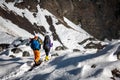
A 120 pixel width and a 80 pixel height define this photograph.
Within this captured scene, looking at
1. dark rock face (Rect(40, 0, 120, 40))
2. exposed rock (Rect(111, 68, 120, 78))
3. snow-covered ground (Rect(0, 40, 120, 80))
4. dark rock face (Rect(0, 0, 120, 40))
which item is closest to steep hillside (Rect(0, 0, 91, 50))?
dark rock face (Rect(0, 0, 120, 40))

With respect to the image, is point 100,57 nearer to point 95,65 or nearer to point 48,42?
point 95,65

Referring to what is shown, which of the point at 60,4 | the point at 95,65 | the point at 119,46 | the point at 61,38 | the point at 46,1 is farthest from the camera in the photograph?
the point at 60,4

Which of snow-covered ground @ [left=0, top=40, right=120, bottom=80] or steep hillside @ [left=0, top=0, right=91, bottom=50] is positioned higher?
steep hillside @ [left=0, top=0, right=91, bottom=50]

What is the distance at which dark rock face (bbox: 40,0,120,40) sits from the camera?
10914 centimetres

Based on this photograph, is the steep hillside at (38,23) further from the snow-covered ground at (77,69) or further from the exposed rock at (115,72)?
the exposed rock at (115,72)

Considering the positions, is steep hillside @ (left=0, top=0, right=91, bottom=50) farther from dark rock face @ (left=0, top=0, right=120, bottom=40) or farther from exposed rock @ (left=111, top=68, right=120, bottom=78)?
exposed rock @ (left=111, top=68, right=120, bottom=78)

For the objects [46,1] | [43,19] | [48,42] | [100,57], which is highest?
[46,1]

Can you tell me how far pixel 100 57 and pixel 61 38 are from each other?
6692 cm

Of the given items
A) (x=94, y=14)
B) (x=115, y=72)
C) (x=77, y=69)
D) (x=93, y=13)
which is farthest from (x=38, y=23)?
(x=115, y=72)

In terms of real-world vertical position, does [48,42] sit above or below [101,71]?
above

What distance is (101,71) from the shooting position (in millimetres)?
14906

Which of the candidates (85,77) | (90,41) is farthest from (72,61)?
(90,41)

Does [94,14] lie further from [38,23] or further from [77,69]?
[77,69]

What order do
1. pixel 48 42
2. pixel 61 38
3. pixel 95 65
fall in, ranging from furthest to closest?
pixel 61 38 < pixel 48 42 < pixel 95 65
